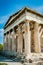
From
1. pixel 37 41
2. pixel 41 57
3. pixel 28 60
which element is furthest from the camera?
pixel 37 41

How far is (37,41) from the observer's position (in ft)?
88.4

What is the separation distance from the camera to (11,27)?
3328 centimetres

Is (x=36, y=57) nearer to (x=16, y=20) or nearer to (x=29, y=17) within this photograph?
(x=29, y=17)

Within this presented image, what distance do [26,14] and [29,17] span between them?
0.79 metres

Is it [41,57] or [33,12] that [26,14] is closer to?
[33,12]

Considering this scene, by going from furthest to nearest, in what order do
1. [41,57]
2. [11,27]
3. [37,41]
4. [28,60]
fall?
[11,27], [37,41], [41,57], [28,60]

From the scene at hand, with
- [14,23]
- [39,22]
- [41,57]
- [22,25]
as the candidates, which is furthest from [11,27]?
[41,57]

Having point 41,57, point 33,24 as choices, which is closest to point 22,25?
point 33,24

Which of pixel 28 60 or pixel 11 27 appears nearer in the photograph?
pixel 28 60

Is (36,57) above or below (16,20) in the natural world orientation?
below

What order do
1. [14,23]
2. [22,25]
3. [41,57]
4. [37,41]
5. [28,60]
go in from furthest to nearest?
[14,23] < [22,25] < [37,41] < [41,57] < [28,60]

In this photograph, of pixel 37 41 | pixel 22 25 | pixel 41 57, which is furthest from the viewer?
pixel 22 25

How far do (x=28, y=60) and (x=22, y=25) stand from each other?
7.98 meters

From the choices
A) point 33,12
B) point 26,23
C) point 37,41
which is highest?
point 33,12
